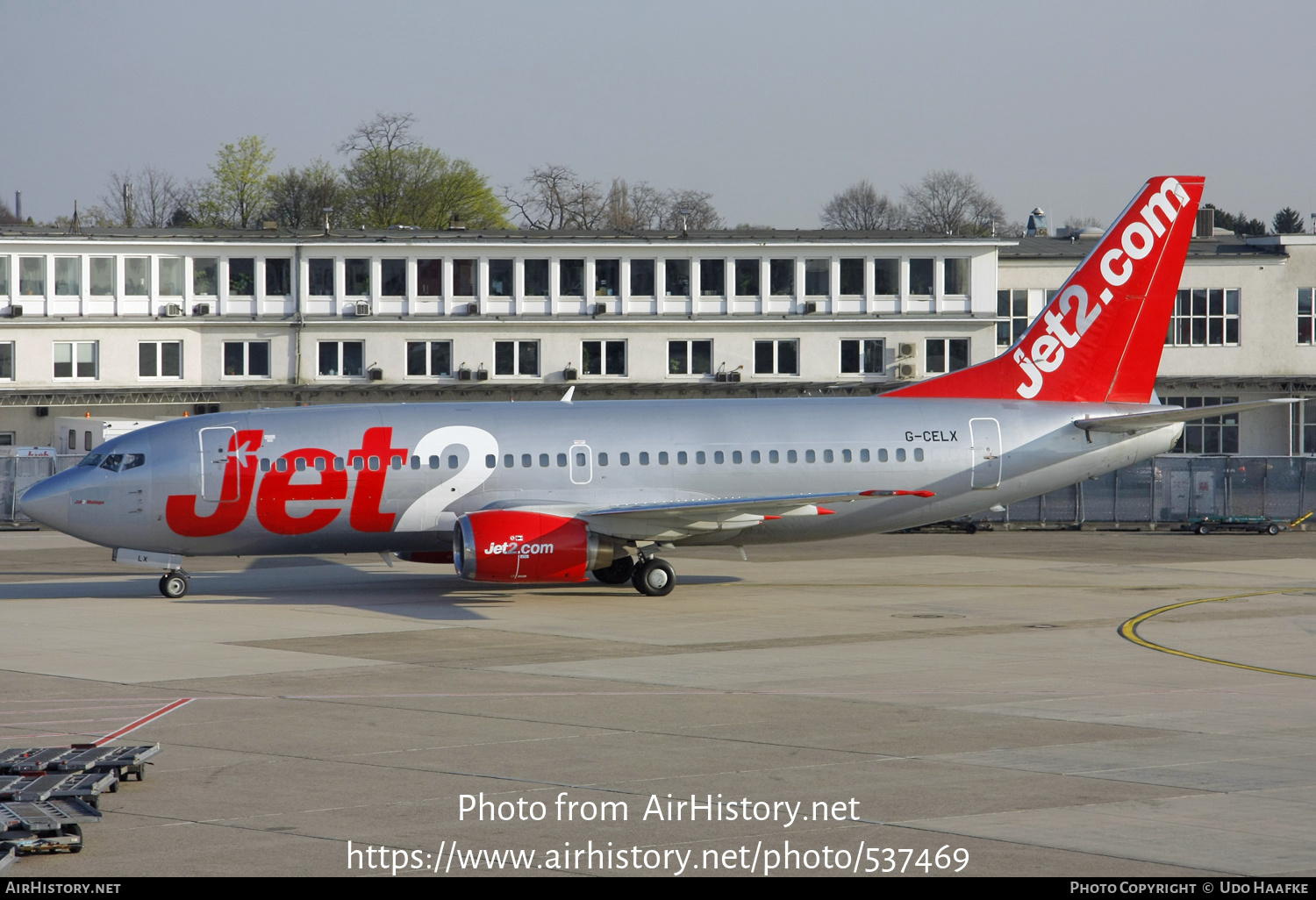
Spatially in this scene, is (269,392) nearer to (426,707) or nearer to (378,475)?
(378,475)

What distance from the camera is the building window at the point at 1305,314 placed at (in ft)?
227

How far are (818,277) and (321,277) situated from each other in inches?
892

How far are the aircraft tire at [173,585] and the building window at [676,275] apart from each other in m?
35.7

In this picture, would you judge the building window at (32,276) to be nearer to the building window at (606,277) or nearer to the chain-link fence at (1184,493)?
the building window at (606,277)

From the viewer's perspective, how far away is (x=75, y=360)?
60.8m

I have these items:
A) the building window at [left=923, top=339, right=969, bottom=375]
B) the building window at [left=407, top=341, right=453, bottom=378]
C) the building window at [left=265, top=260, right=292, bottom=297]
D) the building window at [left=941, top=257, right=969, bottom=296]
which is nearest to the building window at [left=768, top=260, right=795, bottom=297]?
the building window at [left=923, top=339, right=969, bottom=375]

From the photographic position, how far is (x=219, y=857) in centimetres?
1170

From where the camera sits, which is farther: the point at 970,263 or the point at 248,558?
the point at 970,263

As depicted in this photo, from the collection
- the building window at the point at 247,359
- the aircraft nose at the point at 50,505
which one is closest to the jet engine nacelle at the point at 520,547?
the aircraft nose at the point at 50,505

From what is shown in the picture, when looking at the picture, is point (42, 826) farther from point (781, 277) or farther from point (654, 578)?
point (781, 277)

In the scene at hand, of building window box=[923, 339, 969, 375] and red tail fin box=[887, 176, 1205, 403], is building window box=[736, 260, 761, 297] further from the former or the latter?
red tail fin box=[887, 176, 1205, 403]

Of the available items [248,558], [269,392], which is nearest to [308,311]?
[269,392]

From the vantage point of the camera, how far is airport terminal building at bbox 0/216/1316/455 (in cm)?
6084

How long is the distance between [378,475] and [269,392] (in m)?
32.5
